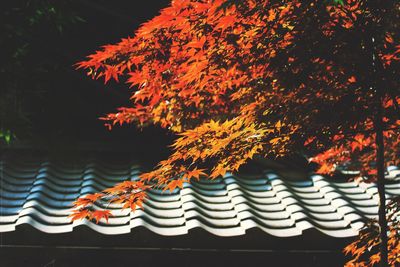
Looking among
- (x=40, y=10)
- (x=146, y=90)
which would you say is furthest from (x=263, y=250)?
(x=40, y=10)

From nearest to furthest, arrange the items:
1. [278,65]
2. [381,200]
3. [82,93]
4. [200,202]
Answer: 1. [278,65]
2. [381,200]
3. [200,202]
4. [82,93]

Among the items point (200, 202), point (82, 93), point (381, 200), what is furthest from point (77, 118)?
point (381, 200)

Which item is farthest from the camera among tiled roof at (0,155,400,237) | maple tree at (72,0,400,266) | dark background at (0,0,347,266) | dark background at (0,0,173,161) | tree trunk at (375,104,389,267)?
dark background at (0,0,173,161)

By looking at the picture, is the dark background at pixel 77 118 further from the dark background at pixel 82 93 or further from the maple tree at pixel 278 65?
the maple tree at pixel 278 65

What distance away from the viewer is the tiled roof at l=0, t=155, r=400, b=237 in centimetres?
594

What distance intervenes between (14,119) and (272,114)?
2.46m

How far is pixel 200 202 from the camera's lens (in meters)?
6.57

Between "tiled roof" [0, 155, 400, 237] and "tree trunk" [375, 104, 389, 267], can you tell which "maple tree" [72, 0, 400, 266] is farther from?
"tiled roof" [0, 155, 400, 237]

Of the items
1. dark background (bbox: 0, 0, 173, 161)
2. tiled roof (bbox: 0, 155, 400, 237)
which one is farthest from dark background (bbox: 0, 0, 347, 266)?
tiled roof (bbox: 0, 155, 400, 237)

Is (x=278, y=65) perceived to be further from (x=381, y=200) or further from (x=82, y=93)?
(x=82, y=93)

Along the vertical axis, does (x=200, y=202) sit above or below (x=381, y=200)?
above

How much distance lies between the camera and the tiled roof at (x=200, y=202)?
5.94 metres

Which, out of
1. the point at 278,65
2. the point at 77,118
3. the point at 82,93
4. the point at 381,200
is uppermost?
the point at 82,93

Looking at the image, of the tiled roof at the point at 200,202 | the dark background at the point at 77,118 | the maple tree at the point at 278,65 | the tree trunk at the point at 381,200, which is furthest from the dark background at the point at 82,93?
the tree trunk at the point at 381,200
